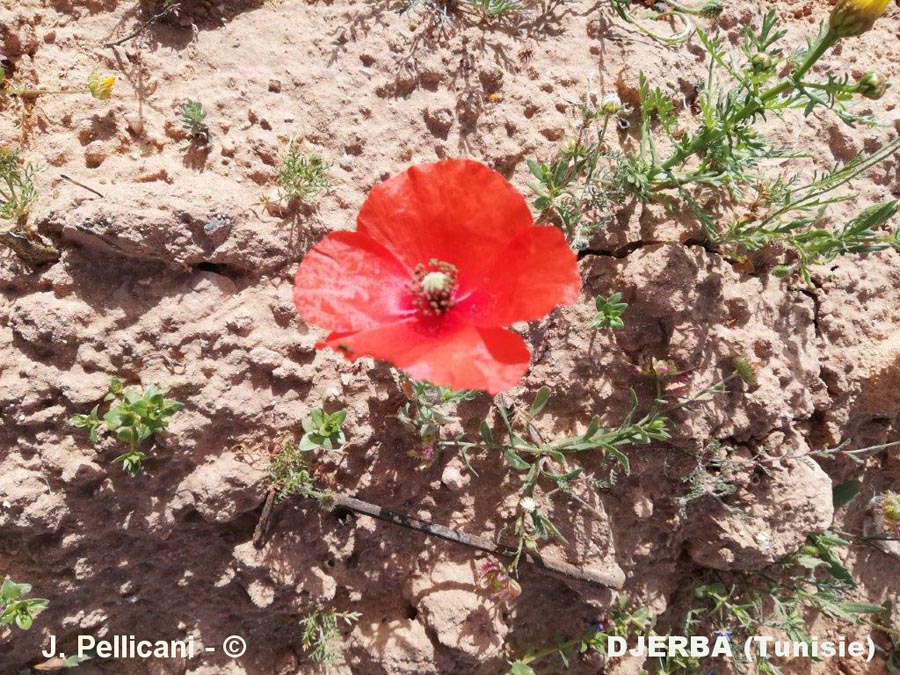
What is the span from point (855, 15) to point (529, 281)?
1.28 m

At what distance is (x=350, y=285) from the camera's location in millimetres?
2104

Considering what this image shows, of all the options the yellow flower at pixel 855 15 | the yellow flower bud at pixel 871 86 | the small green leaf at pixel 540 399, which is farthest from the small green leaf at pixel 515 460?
the yellow flower at pixel 855 15

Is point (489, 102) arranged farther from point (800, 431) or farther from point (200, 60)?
point (800, 431)

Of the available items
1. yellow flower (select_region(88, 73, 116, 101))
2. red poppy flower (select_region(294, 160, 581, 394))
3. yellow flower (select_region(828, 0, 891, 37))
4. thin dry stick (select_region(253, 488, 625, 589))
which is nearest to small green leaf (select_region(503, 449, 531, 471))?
thin dry stick (select_region(253, 488, 625, 589))

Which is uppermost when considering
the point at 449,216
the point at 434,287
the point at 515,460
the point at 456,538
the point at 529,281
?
the point at 449,216

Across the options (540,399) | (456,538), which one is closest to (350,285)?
(540,399)

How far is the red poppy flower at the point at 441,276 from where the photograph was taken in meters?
1.85

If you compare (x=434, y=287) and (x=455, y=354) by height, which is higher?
(x=434, y=287)

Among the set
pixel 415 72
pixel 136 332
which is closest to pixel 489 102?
pixel 415 72

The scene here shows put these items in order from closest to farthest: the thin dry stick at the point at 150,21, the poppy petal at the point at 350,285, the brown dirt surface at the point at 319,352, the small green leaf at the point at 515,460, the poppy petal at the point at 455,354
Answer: the poppy petal at the point at 455,354 → the poppy petal at the point at 350,285 → the brown dirt surface at the point at 319,352 → the small green leaf at the point at 515,460 → the thin dry stick at the point at 150,21

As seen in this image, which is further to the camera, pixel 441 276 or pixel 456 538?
pixel 456 538

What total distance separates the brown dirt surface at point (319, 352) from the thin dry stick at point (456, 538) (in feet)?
0.20

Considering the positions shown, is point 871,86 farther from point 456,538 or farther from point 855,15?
point 456,538

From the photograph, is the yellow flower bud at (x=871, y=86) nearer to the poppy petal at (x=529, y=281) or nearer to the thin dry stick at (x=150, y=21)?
the poppy petal at (x=529, y=281)
